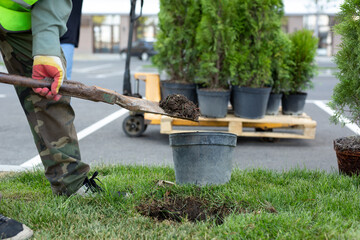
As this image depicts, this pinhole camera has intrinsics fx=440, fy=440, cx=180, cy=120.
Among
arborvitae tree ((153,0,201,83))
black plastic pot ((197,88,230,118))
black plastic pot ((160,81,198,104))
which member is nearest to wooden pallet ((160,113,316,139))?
black plastic pot ((197,88,230,118))

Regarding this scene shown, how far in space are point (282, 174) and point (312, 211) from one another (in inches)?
42.2

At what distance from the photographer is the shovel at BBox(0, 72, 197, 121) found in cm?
260

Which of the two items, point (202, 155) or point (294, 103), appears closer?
point (202, 155)

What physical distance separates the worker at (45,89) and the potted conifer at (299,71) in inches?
151

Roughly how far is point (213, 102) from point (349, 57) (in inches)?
85.4

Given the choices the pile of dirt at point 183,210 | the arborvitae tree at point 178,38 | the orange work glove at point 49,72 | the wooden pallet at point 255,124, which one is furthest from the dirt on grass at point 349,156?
the arborvitae tree at point 178,38

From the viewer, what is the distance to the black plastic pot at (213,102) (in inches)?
226

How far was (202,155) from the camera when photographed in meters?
3.40

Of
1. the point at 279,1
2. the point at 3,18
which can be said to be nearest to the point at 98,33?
the point at 279,1

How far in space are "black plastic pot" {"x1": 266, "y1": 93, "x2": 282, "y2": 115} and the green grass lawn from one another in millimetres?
2507

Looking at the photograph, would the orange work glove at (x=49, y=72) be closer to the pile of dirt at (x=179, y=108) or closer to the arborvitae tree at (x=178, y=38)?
the pile of dirt at (x=179, y=108)

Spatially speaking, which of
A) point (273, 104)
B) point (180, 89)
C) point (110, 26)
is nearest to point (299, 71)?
point (273, 104)

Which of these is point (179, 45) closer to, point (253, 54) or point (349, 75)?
point (253, 54)

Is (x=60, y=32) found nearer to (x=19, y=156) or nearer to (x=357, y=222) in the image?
(x=357, y=222)
